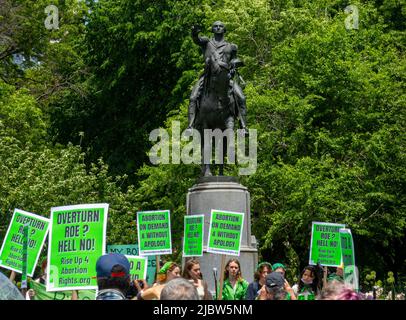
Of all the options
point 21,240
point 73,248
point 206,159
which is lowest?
point 73,248

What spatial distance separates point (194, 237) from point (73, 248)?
6.06 metres

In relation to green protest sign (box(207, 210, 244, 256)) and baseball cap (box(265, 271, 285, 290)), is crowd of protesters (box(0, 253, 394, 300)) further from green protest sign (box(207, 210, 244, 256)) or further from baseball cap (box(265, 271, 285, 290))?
green protest sign (box(207, 210, 244, 256))

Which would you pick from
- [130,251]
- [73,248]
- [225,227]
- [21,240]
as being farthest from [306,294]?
[130,251]

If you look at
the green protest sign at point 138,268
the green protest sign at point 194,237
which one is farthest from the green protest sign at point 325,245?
the green protest sign at point 138,268

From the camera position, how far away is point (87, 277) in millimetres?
10164

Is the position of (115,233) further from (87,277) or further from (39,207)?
(87,277)

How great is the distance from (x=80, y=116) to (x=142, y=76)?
2.95 m

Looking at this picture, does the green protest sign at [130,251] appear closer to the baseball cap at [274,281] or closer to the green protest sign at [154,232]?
the green protest sign at [154,232]

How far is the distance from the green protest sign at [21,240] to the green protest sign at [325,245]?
4.08 metres

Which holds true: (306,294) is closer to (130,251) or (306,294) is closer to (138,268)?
(138,268)

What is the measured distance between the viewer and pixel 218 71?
19922 millimetres

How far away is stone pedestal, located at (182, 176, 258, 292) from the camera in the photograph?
63.9 ft

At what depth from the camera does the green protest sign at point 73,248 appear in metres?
10.0
